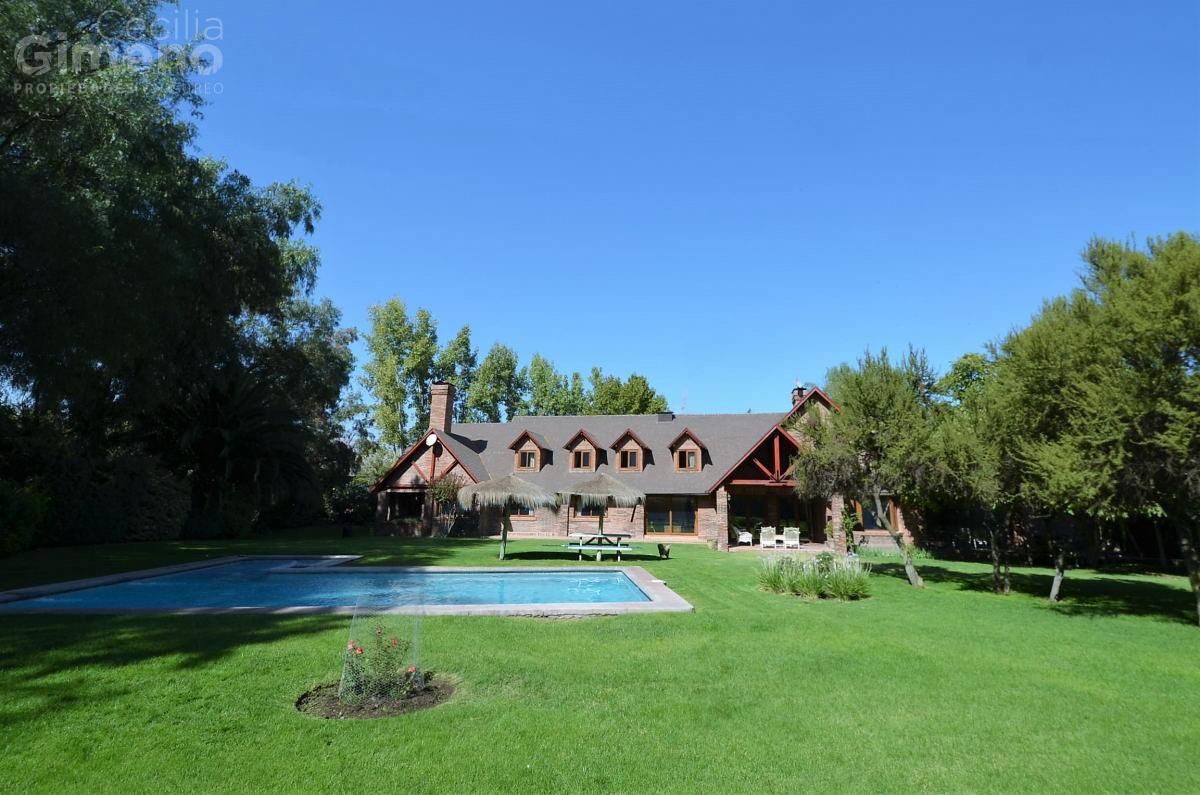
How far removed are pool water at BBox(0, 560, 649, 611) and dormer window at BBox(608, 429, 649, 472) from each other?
15.3 metres

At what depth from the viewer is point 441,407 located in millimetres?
37219

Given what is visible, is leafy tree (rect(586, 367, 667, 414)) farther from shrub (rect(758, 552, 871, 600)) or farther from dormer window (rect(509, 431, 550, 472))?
shrub (rect(758, 552, 871, 600))

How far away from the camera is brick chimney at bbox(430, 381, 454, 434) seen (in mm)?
37031

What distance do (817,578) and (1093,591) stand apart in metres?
8.04

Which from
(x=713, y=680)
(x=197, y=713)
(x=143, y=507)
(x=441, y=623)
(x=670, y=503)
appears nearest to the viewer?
(x=197, y=713)

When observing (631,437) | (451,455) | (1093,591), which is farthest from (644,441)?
(1093,591)

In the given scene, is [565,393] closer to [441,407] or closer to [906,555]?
[441,407]

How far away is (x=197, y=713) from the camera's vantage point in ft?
19.3

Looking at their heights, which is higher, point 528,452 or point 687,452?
point 687,452

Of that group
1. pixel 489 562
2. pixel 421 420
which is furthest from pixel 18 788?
pixel 421 420

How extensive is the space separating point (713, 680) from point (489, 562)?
13.9 m

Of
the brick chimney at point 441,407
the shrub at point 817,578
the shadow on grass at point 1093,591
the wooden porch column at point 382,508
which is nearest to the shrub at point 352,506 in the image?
the wooden porch column at point 382,508

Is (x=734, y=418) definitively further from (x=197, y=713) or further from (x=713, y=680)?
(x=197, y=713)


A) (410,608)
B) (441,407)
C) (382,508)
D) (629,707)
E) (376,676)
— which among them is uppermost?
(441,407)
